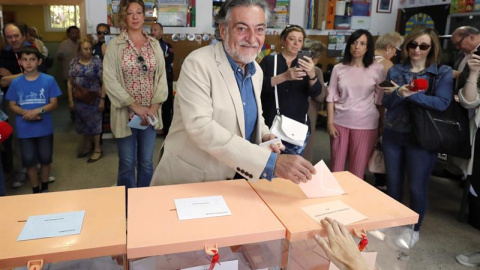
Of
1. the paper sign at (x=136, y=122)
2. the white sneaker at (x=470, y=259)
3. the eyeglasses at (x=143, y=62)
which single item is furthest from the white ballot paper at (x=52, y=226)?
the white sneaker at (x=470, y=259)

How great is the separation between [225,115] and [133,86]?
1543 millimetres

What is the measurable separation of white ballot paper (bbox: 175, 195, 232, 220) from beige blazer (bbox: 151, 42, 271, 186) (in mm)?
172

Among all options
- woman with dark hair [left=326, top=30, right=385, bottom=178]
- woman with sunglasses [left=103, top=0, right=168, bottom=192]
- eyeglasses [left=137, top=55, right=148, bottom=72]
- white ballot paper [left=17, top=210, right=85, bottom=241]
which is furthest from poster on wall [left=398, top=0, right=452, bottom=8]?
white ballot paper [left=17, top=210, right=85, bottom=241]

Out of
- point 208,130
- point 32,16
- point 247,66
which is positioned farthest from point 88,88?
point 32,16

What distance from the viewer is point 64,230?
106cm

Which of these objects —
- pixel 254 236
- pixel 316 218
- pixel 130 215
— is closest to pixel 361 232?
pixel 316 218

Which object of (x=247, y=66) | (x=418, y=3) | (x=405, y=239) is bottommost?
(x=405, y=239)

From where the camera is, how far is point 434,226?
10.3ft

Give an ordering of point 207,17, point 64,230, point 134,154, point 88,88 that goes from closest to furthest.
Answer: point 64,230
point 134,154
point 88,88
point 207,17

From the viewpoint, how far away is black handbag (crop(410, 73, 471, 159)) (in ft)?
8.44

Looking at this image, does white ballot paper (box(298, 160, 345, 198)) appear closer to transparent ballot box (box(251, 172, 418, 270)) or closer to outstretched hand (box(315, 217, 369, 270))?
transparent ballot box (box(251, 172, 418, 270))

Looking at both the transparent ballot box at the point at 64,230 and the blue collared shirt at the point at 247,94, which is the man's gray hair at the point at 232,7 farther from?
the transparent ballot box at the point at 64,230

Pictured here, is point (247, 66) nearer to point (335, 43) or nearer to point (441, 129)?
point (441, 129)

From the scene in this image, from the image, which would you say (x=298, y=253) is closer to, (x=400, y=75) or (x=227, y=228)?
(x=227, y=228)
